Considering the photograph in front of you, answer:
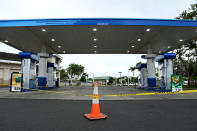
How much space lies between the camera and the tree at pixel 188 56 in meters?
23.5

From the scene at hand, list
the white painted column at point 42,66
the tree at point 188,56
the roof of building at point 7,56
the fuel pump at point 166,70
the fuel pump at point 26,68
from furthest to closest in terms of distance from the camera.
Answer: the roof of building at point 7,56 → the tree at point 188,56 → the white painted column at point 42,66 → the fuel pump at point 26,68 → the fuel pump at point 166,70

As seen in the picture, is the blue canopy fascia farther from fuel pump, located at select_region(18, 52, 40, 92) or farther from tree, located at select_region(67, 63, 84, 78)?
tree, located at select_region(67, 63, 84, 78)

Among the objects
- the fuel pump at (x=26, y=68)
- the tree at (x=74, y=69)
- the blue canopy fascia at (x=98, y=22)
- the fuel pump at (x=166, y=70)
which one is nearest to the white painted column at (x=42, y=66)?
the fuel pump at (x=26, y=68)

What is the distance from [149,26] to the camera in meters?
12.4

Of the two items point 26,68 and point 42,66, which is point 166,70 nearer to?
point 26,68

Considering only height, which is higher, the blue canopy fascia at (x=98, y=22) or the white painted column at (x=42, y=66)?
the blue canopy fascia at (x=98, y=22)

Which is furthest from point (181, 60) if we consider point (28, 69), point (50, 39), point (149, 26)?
point (28, 69)

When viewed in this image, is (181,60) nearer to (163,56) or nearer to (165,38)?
(165,38)

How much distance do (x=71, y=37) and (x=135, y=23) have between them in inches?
308

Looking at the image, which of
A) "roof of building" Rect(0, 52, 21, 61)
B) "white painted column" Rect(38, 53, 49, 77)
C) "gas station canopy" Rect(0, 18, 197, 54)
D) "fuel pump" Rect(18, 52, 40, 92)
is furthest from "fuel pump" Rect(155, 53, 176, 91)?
"roof of building" Rect(0, 52, 21, 61)

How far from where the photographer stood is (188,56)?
25422mm

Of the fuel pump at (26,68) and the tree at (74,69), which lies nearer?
the fuel pump at (26,68)

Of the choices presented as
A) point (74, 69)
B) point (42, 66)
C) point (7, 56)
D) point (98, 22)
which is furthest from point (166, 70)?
point (74, 69)

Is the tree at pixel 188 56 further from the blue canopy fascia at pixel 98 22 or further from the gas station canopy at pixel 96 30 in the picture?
the blue canopy fascia at pixel 98 22
